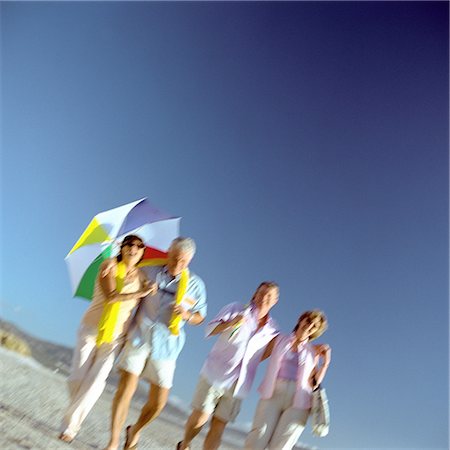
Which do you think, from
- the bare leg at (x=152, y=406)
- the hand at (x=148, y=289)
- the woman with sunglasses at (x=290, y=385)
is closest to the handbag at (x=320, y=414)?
the woman with sunglasses at (x=290, y=385)

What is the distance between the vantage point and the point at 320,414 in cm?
489

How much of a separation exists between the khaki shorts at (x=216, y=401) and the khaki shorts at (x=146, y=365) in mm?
315

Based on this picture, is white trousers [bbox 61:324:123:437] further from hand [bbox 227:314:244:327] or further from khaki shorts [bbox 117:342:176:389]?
hand [bbox 227:314:244:327]

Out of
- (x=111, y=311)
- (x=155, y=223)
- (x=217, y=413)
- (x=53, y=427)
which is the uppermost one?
(x=155, y=223)

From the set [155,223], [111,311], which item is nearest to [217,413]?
[111,311]

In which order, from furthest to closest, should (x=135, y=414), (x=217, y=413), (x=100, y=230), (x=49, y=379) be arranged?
1. (x=49, y=379)
2. (x=135, y=414)
3. (x=100, y=230)
4. (x=217, y=413)

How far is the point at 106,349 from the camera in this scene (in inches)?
187

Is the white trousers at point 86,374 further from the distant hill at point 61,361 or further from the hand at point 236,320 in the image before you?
the hand at point 236,320

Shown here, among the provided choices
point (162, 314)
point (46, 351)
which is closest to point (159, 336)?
point (162, 314)

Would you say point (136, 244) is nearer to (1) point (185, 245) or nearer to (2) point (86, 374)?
(1) point (185, 245)

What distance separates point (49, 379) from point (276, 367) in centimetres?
359

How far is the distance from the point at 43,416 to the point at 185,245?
7.32 ft

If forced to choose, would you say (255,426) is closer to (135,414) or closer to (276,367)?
(276,367)

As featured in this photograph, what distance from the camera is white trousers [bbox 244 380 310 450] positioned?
488cm
